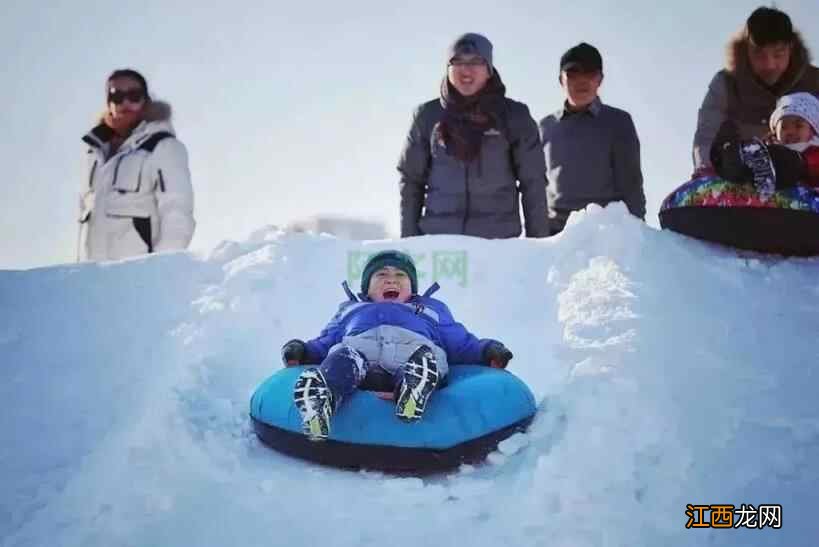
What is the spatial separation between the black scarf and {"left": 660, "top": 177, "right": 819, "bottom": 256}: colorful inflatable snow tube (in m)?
1.32

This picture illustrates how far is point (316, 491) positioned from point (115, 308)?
2.30m

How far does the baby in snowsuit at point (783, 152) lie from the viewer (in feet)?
15.4

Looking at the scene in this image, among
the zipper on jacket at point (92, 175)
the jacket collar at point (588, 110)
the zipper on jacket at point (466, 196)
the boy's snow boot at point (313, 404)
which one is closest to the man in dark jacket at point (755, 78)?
the jacket collar at point (588, 110)

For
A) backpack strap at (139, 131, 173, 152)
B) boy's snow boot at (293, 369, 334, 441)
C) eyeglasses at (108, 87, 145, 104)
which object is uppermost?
eyeglasses at (108, 87, 145, 104)

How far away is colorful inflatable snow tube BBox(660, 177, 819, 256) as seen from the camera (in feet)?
15.4

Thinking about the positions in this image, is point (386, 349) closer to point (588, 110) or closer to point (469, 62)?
point (469, 62)

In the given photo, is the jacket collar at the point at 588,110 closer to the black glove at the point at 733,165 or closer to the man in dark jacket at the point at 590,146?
the man in dark jacket at the point at 590,146

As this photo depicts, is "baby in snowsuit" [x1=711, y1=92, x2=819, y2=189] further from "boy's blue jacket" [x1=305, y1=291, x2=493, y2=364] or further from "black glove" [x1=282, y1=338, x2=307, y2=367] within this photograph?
"black glove" [x1=282, y1=338, x2=307, y2=367]

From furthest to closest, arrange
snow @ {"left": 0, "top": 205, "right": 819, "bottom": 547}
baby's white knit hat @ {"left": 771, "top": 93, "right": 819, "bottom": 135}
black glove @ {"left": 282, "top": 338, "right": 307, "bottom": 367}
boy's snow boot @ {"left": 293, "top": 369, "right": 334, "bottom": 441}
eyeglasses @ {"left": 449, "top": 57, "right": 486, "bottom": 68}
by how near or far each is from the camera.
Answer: eyeglasses @ {"left": 449, "top": 57, "right": 486, "bottom": 68} < baby's white knit hat @ {"left": 771, "top": 93, "right": 819, "bottom": 135} < black glove @ {"left": 282, "top": 338, "right": 307, "bottom": 367} < boy's snow boot @ {"left": 293, "top": 369, "right": 334, "bottom": 441} < snow @ {"left": 0, "top": 205, "right": 819, "bottom": 547}

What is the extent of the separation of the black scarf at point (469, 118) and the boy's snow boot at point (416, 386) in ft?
6.87

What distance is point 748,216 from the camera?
15.7ft

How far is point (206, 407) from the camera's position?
3.92 m

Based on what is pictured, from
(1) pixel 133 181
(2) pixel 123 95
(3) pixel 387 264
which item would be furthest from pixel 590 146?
(2) pixel 123 95

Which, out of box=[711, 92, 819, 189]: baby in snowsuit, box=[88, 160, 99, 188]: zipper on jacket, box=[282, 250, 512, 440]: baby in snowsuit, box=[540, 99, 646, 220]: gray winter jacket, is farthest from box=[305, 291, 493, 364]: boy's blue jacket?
box=[88, 160, 99, 188]: zipper on jacket
